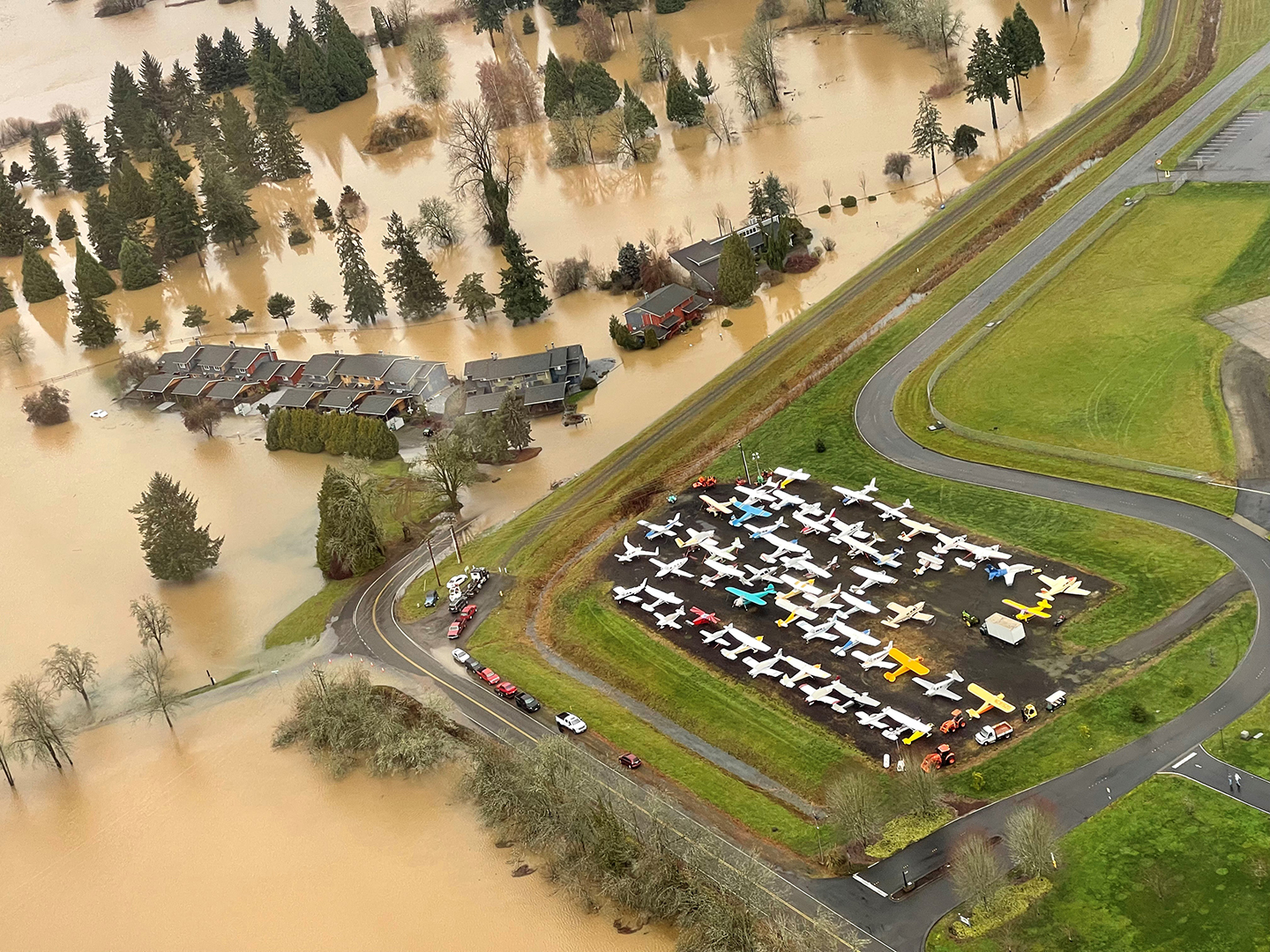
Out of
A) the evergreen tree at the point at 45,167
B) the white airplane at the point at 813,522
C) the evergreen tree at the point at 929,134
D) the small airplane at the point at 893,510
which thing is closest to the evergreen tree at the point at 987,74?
the evergreen tree at the point at 929,134

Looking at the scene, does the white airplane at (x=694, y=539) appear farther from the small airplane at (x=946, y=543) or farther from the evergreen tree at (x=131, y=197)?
the evergreen tree at (x=131, y=197)

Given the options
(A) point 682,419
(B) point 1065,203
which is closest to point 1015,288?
(B) point 1065,203

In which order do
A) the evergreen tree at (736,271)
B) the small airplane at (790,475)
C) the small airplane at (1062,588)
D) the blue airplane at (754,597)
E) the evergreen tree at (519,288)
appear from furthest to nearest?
the evergreen tree at (519,288)
the evergreen tree at (736,271)
the small airplane at (790,475)
the blue airplane at (754,597)
the small airplane at (1062,588)

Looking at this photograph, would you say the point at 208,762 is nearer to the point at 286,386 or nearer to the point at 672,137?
the point at 286,386

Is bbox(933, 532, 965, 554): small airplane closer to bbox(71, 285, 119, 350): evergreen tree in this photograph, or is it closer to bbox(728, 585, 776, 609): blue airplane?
bbox(728, 585, 776, 609): blue airplane

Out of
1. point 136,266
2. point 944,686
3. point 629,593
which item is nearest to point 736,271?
point 629,593
